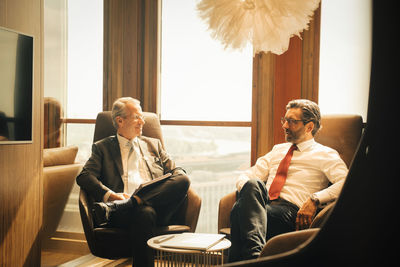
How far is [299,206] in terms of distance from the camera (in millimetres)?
2562

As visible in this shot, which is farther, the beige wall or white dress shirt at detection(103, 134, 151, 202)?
white dress shirt at detection(103, 134, 151, 202)

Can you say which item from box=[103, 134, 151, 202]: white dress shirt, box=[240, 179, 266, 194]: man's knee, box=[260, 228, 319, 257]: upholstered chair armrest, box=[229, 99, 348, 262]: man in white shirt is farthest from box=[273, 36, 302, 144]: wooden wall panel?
box=[260, 228, 319, 257]: upholstered chair armrest

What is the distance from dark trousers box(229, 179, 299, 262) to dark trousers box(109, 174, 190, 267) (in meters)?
0.46

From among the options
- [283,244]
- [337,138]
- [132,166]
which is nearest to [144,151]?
[132,166]

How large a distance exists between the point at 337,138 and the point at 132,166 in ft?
4.86

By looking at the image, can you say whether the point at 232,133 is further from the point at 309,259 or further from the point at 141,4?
the point at 309,259

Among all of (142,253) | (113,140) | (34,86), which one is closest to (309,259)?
(142,253)

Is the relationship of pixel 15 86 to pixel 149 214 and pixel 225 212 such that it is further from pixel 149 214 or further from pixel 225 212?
pixel 225 212

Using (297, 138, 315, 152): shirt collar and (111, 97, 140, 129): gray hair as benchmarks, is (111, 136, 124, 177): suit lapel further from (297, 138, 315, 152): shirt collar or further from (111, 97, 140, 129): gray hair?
(297, 138, 315, 152): shirt collar

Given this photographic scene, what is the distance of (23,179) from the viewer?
2465mm

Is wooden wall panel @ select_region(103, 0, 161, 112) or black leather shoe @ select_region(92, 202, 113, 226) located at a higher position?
wooden wall panel @ select_region(103, 0, 161, 112)

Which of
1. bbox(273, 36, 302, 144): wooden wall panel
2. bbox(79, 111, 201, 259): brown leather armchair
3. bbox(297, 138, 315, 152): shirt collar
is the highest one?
bbox(273, 36, 302, 144): wooden wall panel

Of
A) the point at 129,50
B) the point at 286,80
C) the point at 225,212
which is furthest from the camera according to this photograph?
the point at 129,50

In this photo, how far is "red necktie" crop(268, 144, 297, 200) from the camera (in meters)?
2.65
